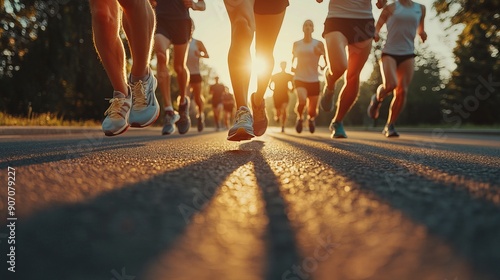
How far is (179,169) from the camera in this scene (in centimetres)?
172

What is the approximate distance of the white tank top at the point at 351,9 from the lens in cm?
560

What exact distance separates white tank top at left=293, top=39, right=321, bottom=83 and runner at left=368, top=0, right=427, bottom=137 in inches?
126

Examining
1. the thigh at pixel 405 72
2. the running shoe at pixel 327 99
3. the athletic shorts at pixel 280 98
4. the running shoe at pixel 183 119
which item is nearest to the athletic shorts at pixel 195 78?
the athletic shorts at pixel 280 98

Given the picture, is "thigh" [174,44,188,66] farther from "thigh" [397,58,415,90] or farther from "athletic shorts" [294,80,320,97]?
"athletic shorts" [294,80,320,97]

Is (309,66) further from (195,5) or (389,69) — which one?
(195,5)

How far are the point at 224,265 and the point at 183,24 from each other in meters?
5.98

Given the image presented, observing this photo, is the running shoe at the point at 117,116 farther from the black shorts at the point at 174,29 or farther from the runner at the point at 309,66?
the runner at the point at 309,66

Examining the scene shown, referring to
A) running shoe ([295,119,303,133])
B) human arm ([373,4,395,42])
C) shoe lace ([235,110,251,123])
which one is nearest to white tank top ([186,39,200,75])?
running shoe ([295,119,303,133])

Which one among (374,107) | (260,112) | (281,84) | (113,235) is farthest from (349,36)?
(281,84)

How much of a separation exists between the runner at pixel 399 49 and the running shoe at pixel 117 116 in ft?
17.1

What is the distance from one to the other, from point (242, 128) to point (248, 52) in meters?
0.80

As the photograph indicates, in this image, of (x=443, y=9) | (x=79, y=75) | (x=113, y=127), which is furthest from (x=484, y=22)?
(x=113, y=127)

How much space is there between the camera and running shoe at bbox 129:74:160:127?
3.05 meters

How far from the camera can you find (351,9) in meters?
5.61
